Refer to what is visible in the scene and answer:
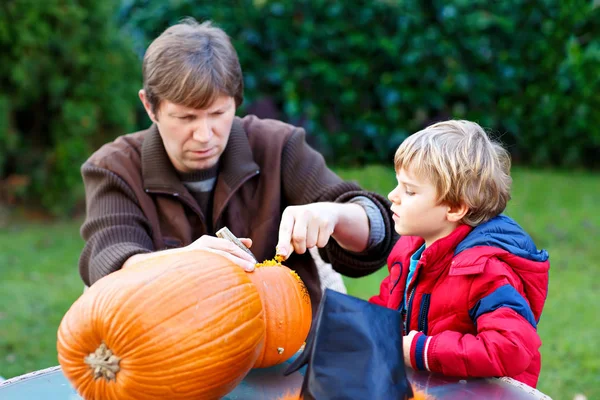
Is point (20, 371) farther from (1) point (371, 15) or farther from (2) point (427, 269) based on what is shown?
(1) point (371, 15)

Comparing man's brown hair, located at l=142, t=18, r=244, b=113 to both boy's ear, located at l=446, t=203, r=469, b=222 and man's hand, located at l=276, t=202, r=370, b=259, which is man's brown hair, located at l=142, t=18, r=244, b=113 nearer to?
man's hand, located at l=276, t=202, r=370, b=259

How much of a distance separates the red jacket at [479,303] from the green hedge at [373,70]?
470 cm

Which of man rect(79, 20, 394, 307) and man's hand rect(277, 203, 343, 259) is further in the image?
man rect(79, 20, 394, 307)

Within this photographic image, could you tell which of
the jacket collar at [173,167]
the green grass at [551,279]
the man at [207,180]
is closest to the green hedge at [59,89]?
the green grass at [551,279]

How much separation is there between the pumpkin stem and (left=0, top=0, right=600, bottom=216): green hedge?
186 inches

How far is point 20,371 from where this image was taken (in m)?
Answer: 3.74

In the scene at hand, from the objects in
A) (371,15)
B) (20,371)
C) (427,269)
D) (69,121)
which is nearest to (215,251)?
(427,269)

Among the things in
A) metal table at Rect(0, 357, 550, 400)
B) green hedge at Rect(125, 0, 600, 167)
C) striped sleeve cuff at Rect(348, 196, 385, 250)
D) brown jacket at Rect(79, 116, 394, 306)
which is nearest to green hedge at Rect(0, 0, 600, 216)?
green hedge at Rect(125, 0, 600, 167)

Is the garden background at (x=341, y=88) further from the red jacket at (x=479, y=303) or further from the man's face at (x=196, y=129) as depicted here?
the red jacket at (x=479, y=303)

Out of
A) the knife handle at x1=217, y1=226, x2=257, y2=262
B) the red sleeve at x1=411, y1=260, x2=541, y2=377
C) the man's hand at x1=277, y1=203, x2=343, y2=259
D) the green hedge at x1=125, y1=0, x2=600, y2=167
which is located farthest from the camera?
the green hedge at x1=125, y1=0, x2=600, y2=167

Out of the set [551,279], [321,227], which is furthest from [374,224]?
[551,279]

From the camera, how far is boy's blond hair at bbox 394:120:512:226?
67.9 inches

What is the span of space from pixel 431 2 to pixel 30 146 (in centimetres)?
381

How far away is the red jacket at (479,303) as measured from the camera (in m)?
1.60
